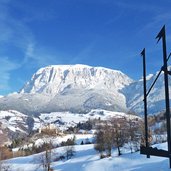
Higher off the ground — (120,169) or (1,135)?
(1,135)

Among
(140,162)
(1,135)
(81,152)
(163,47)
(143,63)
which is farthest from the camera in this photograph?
(81,152)

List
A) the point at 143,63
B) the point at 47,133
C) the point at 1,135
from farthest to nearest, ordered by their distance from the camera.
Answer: the point at 47,133 → the point at 1,135 → the point at 143,63

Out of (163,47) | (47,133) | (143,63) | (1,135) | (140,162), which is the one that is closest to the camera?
(163,47)

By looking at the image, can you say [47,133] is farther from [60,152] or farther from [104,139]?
[60,152]

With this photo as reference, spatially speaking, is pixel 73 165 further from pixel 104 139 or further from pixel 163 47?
pixel 163 47

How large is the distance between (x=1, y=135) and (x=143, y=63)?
144 feet

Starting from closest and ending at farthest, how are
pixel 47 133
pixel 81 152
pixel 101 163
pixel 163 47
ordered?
pixel 163 47 → pixel 101 163 → pixel 47 133 → pixel 81 152

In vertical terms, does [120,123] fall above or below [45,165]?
above

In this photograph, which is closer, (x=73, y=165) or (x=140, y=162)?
(x=140, y=162)

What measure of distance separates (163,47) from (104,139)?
92.2 meters

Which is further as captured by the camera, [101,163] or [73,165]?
[73,165]

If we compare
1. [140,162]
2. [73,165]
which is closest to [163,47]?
[140,162]

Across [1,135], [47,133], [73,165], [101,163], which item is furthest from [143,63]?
[73,165]

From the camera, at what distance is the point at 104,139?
101 m
